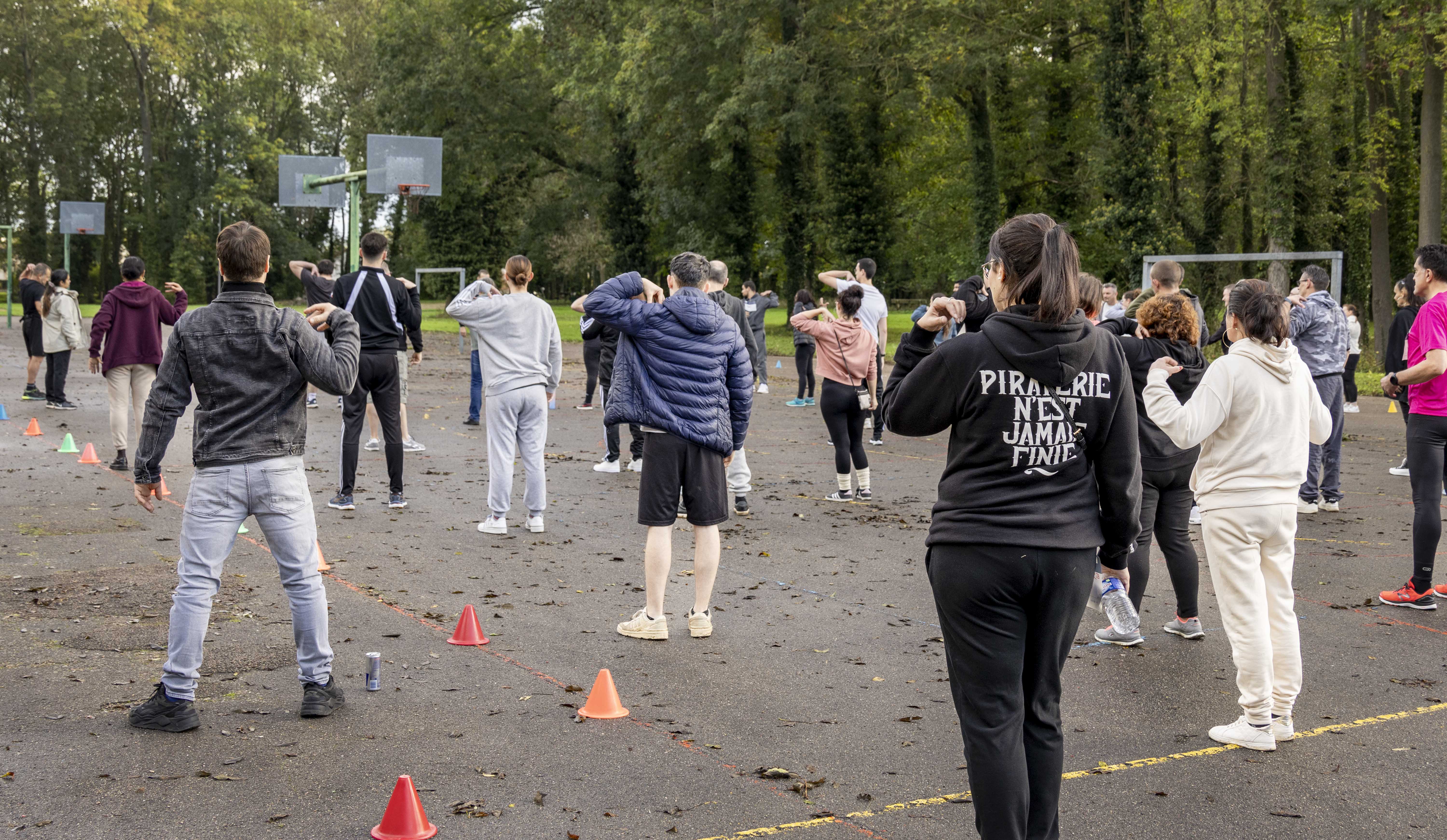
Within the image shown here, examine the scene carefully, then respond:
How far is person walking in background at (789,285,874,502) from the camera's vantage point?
33.8 ft

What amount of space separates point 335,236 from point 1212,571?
240ft

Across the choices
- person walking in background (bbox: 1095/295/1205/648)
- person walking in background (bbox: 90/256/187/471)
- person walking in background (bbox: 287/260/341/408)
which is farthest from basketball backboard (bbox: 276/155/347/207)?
person walking in background (bbox: 1095/295/1205/648)

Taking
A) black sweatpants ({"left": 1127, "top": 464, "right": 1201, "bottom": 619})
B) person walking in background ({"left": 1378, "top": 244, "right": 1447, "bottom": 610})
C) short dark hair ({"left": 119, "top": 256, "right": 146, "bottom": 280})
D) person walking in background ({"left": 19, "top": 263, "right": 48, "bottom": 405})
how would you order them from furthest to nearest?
person walking in background ({"left": 19, "top": 263, "right": 48, "bottom": 405})
short dark hair ({"left": 119, "top": 256, "right": 146, "bottom": 280})
person walking in background ({"left": 1378, "top": 244, "right": 1447, "bottom": 610})
black sweatpants ({"left": 1127, "top": 464, "right": 1201, "bottom": 619})

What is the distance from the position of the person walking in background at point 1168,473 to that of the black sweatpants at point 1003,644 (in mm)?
2983

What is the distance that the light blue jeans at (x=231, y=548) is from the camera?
15.3ft

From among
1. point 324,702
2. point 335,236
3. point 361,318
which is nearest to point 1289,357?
point 324,702

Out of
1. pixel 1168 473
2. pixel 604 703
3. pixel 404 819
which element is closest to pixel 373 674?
pixel 604 703

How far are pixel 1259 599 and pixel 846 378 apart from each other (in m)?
5.63

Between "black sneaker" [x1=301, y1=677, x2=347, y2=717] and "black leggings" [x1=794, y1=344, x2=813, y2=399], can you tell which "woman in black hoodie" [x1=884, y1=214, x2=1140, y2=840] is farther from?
"black leggings" [x1=794, y1=344, x2=813, y2=399]

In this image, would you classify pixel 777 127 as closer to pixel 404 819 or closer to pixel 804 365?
pixel 804 365

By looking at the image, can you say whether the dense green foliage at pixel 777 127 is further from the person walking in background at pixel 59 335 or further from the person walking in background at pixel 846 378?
→ the person walking in background at pixel 59 335

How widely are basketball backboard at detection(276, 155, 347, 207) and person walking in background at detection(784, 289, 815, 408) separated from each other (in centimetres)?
1238

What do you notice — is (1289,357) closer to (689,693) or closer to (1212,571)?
(1212,571)

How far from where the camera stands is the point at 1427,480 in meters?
6.86
